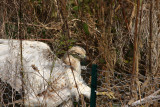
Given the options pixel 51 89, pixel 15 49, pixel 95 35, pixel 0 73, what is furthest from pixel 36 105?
pixel 95 35

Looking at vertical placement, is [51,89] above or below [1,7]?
below

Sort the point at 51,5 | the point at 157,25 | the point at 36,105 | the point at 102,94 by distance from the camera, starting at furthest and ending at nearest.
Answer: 1. the point at 51,5
2. the point at 157,25
3. the point at 102,94
4. the point at 36,105

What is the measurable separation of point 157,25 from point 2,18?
6.86ft

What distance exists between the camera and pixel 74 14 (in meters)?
3.62

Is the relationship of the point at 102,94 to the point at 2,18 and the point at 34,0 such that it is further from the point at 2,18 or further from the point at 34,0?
the point at 34,0

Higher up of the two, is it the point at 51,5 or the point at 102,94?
the point at 51,5

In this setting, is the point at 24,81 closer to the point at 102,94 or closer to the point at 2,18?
the point at 102,94

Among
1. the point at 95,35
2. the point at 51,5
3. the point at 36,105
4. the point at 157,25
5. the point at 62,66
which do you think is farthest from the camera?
the point at 51,5

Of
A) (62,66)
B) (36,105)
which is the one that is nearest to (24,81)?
(36,105)

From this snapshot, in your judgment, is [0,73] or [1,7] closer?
[0,73]

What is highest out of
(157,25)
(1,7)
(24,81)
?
(1,7)

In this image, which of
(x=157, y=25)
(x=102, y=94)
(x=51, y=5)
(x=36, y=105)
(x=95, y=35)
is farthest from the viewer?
(x=51, y=5)

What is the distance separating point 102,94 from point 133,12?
4.85 feet

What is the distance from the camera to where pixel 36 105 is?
2.10 meters
